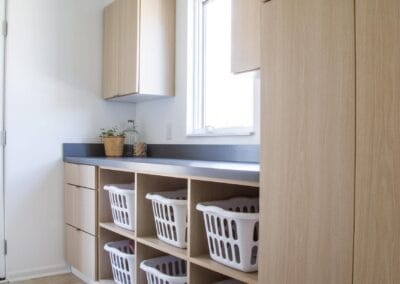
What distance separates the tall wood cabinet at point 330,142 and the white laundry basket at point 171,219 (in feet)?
2.21

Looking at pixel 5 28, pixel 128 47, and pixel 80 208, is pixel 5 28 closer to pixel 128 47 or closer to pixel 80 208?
pixel 128 47

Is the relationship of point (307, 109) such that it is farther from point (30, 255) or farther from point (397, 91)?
point (30, 255)

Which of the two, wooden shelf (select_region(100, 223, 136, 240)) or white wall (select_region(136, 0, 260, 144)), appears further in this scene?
white wall (select_region(136, 0, 260, 144))

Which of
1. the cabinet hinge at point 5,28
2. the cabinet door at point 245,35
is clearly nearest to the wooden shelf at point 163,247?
the cabinet door at point 245,35

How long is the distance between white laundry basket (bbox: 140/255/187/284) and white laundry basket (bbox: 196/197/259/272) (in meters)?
0.37

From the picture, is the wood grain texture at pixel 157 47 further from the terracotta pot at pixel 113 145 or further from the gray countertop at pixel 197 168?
the gray countertop at pixel 197 168

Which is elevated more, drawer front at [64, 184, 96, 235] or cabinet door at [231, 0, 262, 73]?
cabinet door at [231, 0, 262, 73]

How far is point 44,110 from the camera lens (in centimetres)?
295

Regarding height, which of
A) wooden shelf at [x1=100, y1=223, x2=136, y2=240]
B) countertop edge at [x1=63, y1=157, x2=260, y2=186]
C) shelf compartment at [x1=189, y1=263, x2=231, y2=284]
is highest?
countertop edge at [x1=63, y1=157, x2=260, y2=186]

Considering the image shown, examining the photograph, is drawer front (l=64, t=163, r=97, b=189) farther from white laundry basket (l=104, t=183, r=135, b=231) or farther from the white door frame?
the white door frame

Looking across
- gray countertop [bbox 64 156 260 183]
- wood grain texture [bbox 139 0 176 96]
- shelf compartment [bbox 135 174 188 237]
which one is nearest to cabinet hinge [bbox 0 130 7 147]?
gray countertop [bbox 64 156 260 183]

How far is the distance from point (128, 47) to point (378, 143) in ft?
7.28

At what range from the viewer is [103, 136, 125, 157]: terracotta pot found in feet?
10.1

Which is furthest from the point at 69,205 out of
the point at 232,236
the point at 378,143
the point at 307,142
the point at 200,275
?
the point at 378,143
